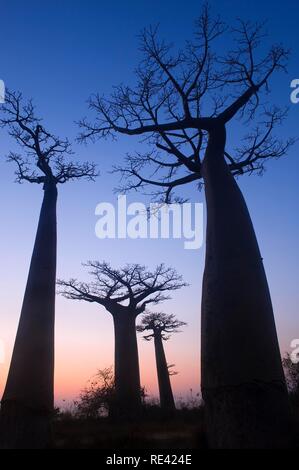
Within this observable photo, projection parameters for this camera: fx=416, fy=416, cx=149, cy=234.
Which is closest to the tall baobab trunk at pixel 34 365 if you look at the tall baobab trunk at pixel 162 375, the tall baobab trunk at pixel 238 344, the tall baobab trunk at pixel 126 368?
the tall baobab trunk at pixel 238 344

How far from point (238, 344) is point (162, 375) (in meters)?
11.6

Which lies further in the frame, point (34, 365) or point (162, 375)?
point (162, 375)

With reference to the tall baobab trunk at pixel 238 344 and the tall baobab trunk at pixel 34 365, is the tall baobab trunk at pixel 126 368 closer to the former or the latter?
the tall baobab trunk at pixel 34 365

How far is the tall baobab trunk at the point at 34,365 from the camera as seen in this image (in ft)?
15.1

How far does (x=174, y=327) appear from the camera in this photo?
14539 millimetres

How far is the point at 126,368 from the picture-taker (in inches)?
407

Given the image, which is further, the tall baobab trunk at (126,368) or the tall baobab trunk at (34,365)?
the tall baobab trunk at (126,368)

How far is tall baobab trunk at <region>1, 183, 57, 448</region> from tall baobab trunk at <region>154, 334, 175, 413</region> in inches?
340

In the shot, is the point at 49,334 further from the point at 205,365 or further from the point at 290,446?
the point at 290,446

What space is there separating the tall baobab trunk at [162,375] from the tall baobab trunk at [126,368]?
3169 mm

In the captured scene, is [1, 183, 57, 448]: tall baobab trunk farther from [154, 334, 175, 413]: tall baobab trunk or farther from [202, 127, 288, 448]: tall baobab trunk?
[154, 334, 175, 413]: tall baobab trunk

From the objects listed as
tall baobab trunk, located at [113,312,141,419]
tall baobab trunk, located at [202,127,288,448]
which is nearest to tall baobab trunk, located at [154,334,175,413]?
tall baobab trunk, located at [113,312,141,419]

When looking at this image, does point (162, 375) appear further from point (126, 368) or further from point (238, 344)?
point (238, 344)

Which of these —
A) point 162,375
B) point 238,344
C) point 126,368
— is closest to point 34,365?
point 238,344
